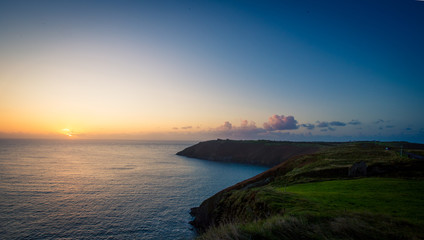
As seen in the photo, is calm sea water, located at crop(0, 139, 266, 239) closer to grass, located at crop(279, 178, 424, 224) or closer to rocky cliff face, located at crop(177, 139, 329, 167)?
grass, located at crop(279, 178, 424, 224)

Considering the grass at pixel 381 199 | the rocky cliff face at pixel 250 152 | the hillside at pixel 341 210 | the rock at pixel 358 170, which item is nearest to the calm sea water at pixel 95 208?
the hillside at pixel 341 210

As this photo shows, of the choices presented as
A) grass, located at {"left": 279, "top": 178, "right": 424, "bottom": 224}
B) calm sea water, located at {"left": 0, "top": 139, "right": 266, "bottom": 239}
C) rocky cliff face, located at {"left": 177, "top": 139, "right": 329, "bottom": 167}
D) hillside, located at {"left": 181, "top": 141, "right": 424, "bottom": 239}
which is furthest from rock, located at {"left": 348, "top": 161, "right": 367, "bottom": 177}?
rocky cliff face, located at {"left": 177, "top": 139, "right": 329, "bottom": 167}

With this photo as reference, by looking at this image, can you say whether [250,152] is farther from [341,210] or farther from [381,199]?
[341,210]

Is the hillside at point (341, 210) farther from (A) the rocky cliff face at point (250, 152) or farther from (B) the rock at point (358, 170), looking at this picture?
(A) the rocky cliff face at point (250, 152)

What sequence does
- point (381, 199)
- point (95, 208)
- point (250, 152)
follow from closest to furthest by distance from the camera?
point (381, 199) → point (95, 208) → point (250, 152)

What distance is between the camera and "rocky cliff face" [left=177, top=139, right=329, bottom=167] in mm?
100750

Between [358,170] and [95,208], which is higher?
[358,170]

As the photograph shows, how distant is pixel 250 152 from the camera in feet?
370

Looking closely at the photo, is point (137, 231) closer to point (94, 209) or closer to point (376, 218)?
point (94, 209)

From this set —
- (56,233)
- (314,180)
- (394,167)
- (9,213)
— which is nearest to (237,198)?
(314,180)

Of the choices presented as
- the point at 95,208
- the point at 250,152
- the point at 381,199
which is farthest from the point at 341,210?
the point at 250,152

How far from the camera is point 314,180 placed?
21938mm

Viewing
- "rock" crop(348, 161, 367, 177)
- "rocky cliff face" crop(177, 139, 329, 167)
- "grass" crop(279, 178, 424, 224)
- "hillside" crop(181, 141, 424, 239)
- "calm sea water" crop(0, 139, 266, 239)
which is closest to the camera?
"hillside" crop(181, 141, 424, 239)

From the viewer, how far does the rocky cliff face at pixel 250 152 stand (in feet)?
331
